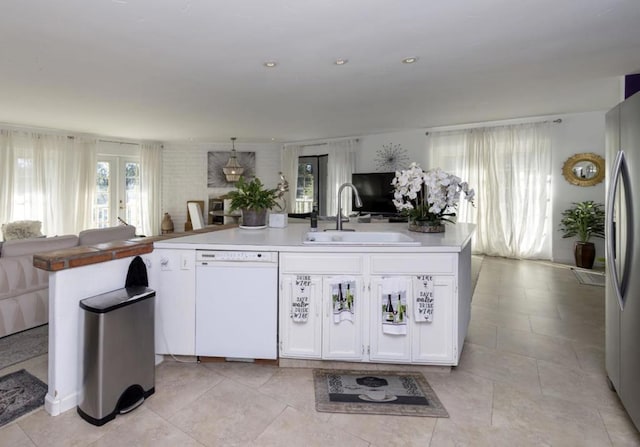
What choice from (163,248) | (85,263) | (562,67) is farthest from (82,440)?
(562,67)

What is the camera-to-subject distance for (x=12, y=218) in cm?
595

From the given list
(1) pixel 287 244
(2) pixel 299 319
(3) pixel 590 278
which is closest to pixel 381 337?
(2) pixel 299 319

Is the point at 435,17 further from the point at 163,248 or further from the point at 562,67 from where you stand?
the point at 163,248

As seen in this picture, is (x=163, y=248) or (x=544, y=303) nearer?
(x=163, y=248)

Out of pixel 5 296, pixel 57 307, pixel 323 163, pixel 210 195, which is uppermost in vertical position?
pixel 323 163

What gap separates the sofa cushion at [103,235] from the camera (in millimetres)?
3303

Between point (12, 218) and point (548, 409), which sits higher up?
point (12, 218)

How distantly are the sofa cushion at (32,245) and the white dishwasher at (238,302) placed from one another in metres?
1.77

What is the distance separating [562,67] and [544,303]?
2.44 m

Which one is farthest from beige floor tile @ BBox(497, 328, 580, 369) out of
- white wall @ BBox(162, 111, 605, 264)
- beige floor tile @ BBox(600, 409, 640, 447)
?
white wall @ BBox(162, 111, 605, 264)

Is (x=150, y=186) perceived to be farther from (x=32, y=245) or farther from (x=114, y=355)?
(x=114, y=355)

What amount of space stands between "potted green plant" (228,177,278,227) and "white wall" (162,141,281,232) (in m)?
5.75

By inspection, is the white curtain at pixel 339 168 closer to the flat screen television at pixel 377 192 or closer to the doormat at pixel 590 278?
the flat screen television at pixel 377 192

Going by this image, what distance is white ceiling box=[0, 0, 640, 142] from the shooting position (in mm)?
2252
